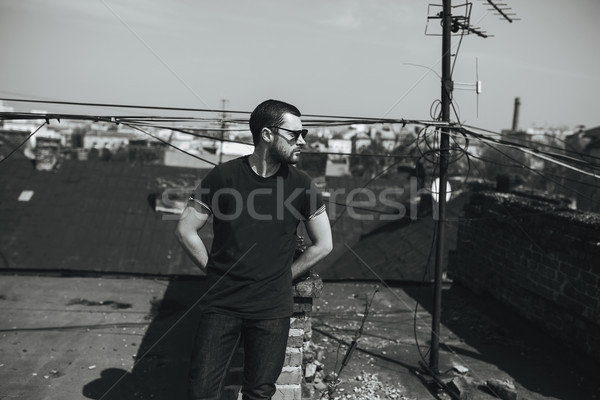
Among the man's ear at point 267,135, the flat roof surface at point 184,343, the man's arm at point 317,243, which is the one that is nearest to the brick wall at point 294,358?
the man's arm at point 317,243

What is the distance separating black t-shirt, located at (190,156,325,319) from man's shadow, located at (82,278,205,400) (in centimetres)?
297

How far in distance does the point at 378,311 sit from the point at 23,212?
28.3 ft

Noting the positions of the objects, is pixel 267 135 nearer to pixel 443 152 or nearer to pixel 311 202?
pixel 311 202

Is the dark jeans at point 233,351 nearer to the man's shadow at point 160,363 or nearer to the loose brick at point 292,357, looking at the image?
the loose brick at point 292,357

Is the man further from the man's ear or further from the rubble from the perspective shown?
the rubble

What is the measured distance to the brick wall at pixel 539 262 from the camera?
588cm

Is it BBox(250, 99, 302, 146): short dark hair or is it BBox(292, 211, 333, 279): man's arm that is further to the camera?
BBox(292, 211, 333, 279): man's arm

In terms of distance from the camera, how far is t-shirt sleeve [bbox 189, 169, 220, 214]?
2748 mm

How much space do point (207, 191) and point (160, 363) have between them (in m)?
4.00

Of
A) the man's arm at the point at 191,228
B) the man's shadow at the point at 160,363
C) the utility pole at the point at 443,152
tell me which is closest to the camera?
the man's arm at the point at 191,228

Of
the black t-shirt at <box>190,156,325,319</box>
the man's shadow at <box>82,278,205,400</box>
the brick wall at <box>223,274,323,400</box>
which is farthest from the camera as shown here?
the man's shadow at <box>82,278,205,400</box>

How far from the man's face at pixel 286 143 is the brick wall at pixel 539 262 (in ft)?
15.4

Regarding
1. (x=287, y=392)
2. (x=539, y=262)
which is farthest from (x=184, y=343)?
(x=539, y=262)

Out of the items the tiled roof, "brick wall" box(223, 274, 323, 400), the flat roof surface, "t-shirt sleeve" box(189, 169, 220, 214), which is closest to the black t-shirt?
"t-shirt sleeve" box(189, 169, 220, 214)
